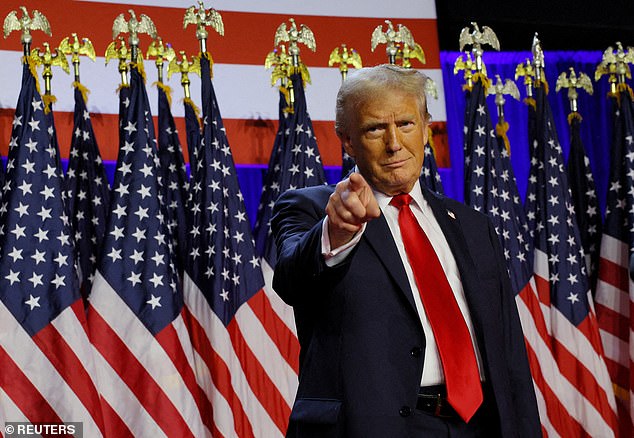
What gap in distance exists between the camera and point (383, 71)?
2047mm

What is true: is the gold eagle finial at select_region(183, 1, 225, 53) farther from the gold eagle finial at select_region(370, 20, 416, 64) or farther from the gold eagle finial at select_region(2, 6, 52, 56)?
the gold eagle finial at select_region(370, 20, 416, 64)

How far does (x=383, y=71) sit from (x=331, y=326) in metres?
0.57

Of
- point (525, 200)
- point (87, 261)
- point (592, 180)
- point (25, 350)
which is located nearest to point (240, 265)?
point (87, 261)

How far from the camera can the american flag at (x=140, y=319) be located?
4180mm

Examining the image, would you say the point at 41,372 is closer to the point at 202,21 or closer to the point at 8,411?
the point at 8,411

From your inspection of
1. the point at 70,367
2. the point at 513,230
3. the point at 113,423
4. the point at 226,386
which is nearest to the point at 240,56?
the point at 513,230

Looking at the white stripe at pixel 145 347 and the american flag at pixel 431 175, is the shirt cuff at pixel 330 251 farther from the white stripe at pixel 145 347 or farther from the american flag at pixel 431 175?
the american flag at pixel 431 175

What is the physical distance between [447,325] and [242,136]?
10.9 feet

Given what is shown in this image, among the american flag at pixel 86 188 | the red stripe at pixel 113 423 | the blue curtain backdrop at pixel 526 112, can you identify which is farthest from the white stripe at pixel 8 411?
the blue curtain backdrop at pixel 526 112

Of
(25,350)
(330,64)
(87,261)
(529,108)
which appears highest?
(330,64)

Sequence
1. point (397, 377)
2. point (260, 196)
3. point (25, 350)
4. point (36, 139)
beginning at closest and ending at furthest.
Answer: point (397, 377) → point (25, 350) → point (36, 139) → point (260, 196)

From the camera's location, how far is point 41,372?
4.02m

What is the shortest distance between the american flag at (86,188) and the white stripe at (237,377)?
0.63m

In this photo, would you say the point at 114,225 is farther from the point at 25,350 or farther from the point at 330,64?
the point at 330,64
